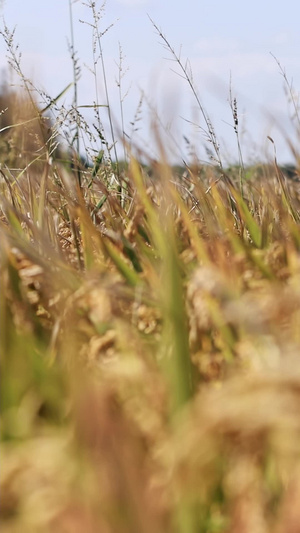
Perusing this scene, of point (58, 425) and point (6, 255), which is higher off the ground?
point (6, 255)

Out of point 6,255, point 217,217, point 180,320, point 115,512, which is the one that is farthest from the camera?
point 217,217

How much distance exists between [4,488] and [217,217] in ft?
3.63

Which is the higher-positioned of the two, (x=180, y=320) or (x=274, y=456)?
(x=180, y=320)

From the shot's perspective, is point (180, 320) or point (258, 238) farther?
point (258, 238)

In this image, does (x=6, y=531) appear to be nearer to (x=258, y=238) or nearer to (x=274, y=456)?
(x=274, y=456)

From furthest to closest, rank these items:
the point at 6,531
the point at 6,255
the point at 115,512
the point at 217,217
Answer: the point at 217,217
the point at 6,255
the point at 6,531
the point at 115,512

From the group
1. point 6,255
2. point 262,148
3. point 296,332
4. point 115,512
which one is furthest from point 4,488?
point 262,148

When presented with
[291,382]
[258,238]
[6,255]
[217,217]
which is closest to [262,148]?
[217,217]

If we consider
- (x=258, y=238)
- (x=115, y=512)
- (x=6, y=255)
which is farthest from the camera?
(x=258, y=238)

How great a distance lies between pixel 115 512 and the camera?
0.63 m

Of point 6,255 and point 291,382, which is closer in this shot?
point 291,382

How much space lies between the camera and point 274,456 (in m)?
0.81

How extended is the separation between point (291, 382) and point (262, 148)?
4.08ft

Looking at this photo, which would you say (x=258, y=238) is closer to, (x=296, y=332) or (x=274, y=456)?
(x=296, y=332)
